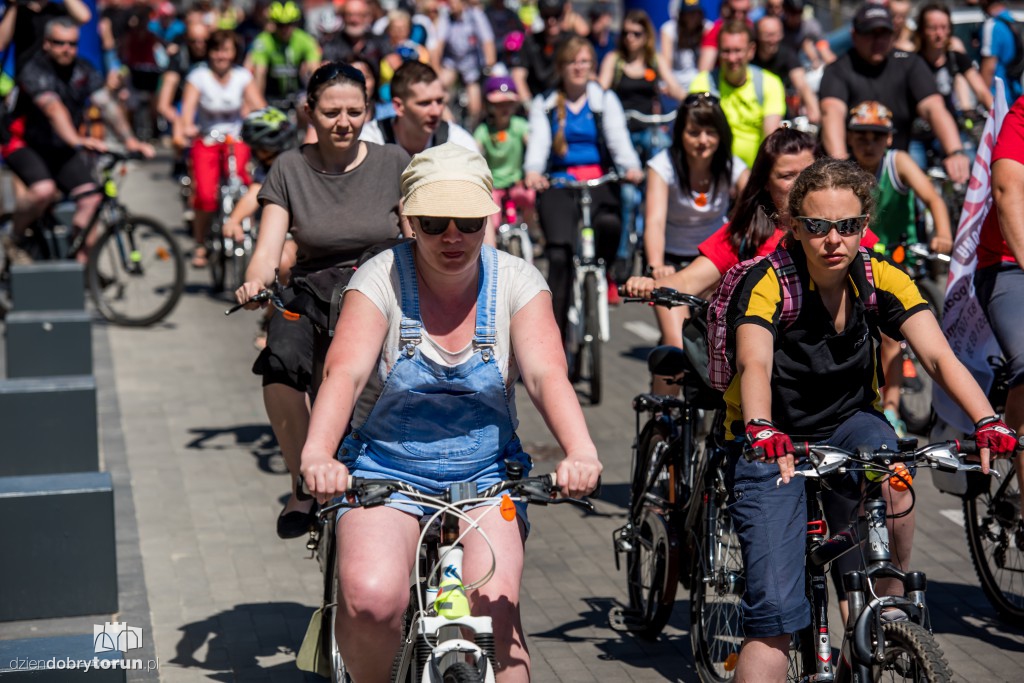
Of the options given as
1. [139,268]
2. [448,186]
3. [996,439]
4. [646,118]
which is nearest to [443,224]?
[448,186]

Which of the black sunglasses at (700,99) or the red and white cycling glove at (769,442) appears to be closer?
the red and white cycling glove at (769,442)

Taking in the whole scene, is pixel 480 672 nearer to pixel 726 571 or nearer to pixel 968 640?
pixel 726 571

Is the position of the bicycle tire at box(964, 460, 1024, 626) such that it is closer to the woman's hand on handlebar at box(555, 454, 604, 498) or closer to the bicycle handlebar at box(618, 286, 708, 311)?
the bicycle handlebar at box(618, 286, 708, 311)

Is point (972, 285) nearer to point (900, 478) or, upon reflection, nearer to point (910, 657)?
point (900, 478)

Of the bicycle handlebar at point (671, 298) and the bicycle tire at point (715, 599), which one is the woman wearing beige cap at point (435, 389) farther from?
the bicycle handlebar at point (671, 298)

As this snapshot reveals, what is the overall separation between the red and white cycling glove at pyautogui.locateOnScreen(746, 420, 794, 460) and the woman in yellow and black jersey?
158 mm

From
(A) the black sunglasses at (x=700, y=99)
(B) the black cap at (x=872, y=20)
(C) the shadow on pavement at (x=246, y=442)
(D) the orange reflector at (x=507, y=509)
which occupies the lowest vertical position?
(C) the shadow on pavement at (x=246, y=442)

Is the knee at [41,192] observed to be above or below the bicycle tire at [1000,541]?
above

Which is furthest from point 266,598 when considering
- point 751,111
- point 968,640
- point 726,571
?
point 751,111

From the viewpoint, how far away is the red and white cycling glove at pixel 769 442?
4.11m

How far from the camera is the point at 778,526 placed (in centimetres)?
446

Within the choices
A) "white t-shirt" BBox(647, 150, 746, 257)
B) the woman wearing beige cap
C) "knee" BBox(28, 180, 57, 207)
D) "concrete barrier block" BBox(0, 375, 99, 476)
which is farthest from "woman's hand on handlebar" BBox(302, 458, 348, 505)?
"knee" BBox(28, 180, 57, 207)

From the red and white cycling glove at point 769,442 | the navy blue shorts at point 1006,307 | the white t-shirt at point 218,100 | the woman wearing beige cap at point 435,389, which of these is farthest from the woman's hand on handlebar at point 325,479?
the white t-shirt at point 218,100

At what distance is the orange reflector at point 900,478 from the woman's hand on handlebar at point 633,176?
6.02 metres
